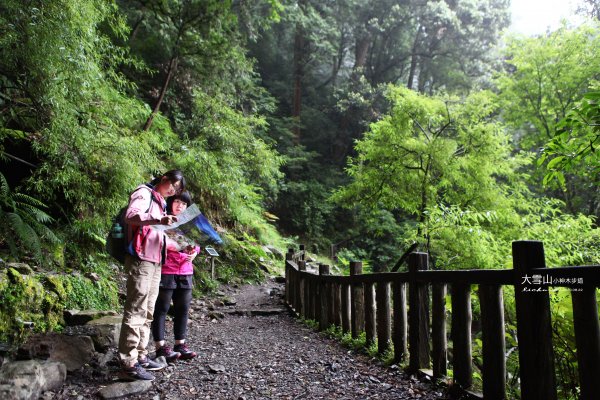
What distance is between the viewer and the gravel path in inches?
125

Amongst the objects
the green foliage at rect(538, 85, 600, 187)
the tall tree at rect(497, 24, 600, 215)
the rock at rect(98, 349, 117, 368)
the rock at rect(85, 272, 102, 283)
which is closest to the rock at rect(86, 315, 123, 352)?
the rock at rect(98, 349, 117, 368)

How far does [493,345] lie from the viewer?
2.62 m

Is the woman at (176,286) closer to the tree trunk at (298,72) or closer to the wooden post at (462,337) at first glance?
the wooden post at (462,337)

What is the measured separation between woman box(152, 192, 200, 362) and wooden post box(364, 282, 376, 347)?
2083mm

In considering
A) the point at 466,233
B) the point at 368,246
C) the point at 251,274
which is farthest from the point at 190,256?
the point at 368,246

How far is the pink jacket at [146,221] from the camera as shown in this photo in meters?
3.03

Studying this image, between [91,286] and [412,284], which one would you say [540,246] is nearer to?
[412,284]

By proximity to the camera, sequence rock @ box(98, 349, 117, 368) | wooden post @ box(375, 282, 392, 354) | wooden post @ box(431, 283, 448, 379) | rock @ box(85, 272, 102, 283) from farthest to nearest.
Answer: rock @ box(85, 272, 102, 283) → wooden post @ box(375, 282, 392, 354) → rock @ box(98, 349, 117, 368) → wooden post @ box(431, 283, 448, 379)

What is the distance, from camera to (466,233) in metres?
8.27

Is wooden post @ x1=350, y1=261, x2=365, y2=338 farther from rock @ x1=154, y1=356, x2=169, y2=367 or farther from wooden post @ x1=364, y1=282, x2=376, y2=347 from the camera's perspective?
rock @ x1=154, y1=356, x2=169, y2=367

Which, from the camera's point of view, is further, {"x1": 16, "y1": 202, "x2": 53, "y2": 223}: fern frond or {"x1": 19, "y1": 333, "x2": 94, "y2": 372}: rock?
{"x1": 16, "y1": 202, "x2": 53, "y2": 223}: fern frond

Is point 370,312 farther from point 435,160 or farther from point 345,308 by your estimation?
point 435,160

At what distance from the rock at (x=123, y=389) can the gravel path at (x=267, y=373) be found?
0.06 metres

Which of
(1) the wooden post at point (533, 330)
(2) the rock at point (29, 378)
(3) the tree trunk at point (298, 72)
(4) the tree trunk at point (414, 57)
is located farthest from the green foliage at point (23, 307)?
(4) the tree trunk at point (414, 57)
